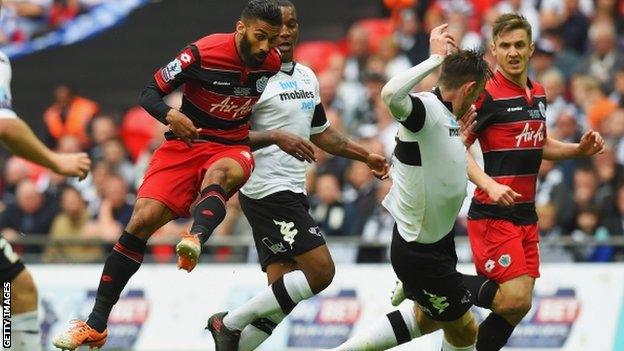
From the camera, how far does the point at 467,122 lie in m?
11.1

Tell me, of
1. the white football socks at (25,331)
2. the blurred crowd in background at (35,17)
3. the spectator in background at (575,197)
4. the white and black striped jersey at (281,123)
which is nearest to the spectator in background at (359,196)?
the spectator in background at (575,197)

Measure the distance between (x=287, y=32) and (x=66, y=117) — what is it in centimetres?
1043

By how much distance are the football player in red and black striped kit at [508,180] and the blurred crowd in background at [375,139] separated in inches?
138

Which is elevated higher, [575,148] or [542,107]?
[542,107]

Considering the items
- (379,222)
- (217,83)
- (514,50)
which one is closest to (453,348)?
(514,50)

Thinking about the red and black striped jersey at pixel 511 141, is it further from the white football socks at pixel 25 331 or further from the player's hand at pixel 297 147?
the white football socks at pixel 25 331

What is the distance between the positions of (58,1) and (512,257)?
14.5m

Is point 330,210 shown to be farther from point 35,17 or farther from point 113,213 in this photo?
point 35,17

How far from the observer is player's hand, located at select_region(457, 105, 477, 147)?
1101cm

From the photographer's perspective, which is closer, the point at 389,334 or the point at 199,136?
the point at 199,136

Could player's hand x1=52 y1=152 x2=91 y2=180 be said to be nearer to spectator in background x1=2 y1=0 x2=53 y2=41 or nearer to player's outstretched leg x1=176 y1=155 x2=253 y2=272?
player's outstretched leg x1=176 y1=155 x2=253 y2=272

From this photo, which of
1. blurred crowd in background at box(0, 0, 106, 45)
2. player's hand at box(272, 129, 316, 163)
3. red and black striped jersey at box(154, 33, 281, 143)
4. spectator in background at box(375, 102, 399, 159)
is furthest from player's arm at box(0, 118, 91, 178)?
blurred crowd in background at box(0, 0, 106, 45)

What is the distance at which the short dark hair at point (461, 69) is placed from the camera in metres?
10.3

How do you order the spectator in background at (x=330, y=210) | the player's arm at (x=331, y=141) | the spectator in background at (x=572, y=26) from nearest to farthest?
the player's arm at (x=331, y=141)
the spectator in background at (x=330, y=210)
the spectator in background at (x=572, y=26)
